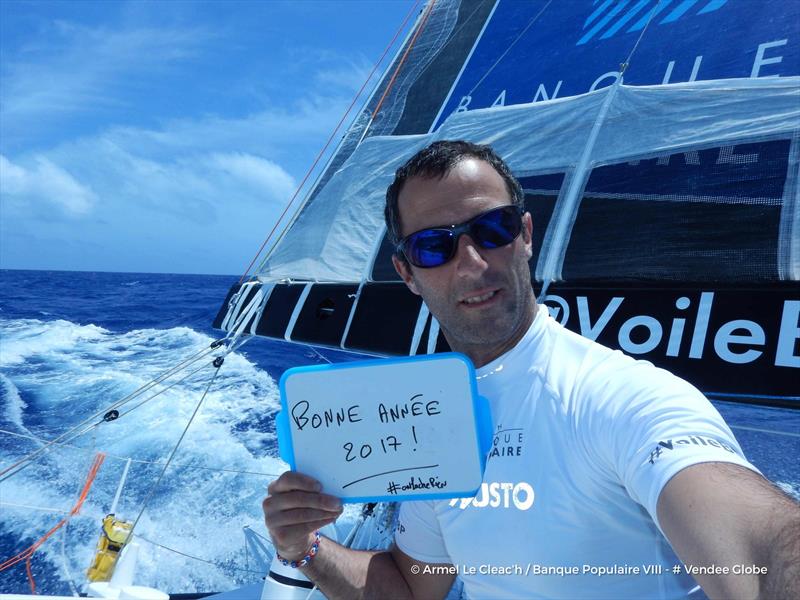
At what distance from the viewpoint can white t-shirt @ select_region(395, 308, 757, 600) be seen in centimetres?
83

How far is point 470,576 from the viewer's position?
996 millimetres

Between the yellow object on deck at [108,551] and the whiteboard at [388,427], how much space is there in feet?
6.50

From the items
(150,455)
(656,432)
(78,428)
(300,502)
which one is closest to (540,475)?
(656,432)

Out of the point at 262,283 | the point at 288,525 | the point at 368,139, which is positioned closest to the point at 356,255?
the point at 262,283

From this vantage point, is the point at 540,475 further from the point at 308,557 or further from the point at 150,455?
the point at 150,455

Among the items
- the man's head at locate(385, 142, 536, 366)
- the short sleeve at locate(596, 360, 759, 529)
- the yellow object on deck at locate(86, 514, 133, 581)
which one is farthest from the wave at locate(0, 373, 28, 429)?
the short sleeve at locate(596, 360, 759, 529)

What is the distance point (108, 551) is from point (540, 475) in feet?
7.74

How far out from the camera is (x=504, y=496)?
94cm

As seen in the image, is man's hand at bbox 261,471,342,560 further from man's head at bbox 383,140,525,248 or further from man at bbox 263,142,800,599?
man's head at bbox 383,140,525,248

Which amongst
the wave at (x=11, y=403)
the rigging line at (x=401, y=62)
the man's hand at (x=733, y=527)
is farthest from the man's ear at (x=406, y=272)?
the wave at (x=11, y=403)

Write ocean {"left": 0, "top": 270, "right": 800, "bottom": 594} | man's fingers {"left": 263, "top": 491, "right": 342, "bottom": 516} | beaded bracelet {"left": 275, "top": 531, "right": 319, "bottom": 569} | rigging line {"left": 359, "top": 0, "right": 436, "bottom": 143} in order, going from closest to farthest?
man's fingers {"left": 263, "top": 491, "right": 342, "bottom": 516} < beaded bracelet {"left": 275, "top": 531, "right": 319, "bottom": 569} < ocean {"left": 0, "top": 270, "right": 800, "bottom": 594} < rigging line {"left": 359, "top": 0, "right": 436, "bottom": 143}

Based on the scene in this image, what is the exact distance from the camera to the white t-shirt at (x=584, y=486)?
831 millimetres

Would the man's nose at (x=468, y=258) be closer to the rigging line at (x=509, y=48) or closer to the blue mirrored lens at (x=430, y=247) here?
the blue mirrored lens at (x=430, y=247)

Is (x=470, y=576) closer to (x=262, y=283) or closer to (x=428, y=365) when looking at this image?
(x=428, y=365)
